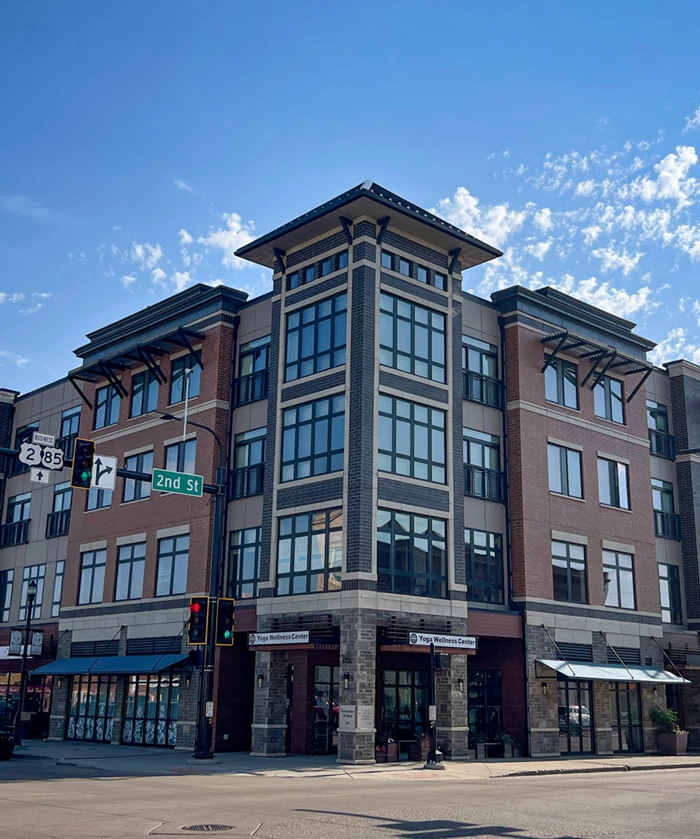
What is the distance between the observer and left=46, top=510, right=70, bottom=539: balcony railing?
48.0 metres

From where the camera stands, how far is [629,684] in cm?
3981

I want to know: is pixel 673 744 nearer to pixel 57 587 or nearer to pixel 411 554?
pixel 411 554

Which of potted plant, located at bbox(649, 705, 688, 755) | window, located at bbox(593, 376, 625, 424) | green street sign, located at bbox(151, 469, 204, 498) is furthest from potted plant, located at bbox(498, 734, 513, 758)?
green street sign, located at bbox(151, 469, 204, 498)

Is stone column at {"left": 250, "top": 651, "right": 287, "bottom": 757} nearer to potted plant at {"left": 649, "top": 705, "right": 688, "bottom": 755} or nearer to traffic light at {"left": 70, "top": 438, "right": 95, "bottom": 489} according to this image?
traffic light at {"left": 70, "top": 438, "right": 95, "bottom": 489}

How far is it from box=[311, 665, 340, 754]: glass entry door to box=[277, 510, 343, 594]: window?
3.50 metres

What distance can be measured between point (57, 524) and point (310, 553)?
66.2 ft

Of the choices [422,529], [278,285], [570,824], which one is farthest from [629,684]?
[570,824]

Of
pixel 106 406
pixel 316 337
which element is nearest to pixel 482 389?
pixel 316 337

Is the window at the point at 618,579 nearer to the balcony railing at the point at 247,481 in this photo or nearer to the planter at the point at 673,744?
the planter at the point at 673,744

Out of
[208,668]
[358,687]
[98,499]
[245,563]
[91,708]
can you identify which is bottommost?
[91,708]

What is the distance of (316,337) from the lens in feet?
118

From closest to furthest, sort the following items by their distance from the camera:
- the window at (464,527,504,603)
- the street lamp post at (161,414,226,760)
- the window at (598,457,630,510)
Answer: the street lamp post at (161,414,226,760)
the window at (464,527,504,603)
the window at (598,457,630,510)

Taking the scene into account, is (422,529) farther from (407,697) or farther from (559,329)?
(559,329)

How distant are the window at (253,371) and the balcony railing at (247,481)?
2771 millimetres
